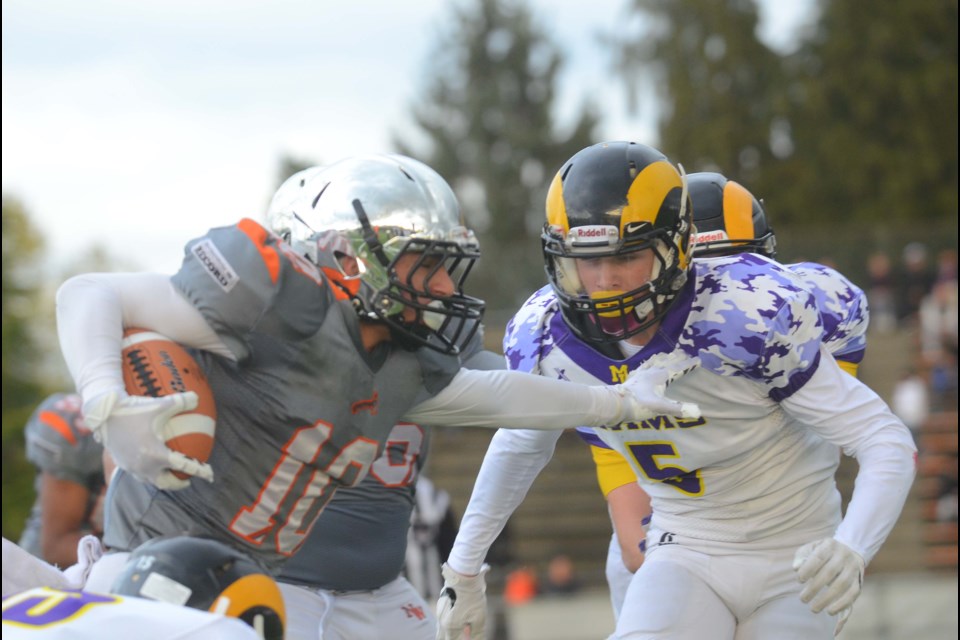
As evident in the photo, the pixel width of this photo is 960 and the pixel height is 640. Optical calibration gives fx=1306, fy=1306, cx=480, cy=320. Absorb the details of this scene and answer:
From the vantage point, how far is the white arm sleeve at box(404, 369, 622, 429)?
3.38 metres

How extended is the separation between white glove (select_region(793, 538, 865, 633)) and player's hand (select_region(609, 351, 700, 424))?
49cm

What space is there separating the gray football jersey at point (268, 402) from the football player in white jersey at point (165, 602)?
0.30m

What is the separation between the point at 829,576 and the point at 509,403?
3.03 feet

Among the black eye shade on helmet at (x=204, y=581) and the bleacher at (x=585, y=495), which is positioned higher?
the black eye shade on helmet at (x=204, y=581)

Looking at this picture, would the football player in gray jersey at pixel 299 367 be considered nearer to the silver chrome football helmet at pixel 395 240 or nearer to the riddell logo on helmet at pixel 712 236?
the silver chrome football helmet at pixel 395 240

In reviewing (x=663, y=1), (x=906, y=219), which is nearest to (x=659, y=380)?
(x=906, y=219)

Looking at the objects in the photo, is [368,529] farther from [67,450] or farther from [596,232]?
[67,450]

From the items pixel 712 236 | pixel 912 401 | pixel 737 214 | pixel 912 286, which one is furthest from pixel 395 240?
pixel 912 286

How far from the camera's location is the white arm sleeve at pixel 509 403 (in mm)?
3381

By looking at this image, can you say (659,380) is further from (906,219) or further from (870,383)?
(906,219)

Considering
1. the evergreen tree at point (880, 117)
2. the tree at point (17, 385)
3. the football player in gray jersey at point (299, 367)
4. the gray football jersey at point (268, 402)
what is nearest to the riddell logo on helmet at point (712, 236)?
the football player in gray jersey at point (299, 367)

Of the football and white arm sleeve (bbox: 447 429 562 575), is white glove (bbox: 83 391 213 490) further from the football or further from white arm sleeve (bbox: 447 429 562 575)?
white arm sleeve (bbox: 447 429 562 575)

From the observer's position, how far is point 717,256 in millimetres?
4676

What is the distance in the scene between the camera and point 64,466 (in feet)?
17.9
